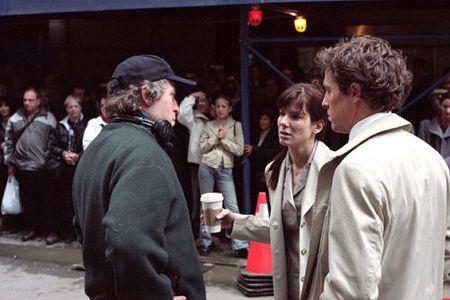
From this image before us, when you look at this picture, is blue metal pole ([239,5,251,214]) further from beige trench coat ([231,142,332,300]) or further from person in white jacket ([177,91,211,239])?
beige trench coat ([231,142,332,300])

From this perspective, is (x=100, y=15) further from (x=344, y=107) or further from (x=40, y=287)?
(x=344, y=107)

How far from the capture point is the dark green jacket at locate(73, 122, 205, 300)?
2.65 meters

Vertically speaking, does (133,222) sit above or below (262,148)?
above

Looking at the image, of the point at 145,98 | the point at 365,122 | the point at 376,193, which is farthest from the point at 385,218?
the point at 145,98

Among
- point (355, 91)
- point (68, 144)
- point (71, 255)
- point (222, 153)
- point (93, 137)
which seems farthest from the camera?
point (68, 144)

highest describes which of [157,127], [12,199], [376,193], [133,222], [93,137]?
[157,127]

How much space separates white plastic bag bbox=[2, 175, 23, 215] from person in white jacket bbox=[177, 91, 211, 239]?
2.50m

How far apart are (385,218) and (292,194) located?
4.76 ft

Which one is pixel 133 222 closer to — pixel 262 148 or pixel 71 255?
pixel 262 148

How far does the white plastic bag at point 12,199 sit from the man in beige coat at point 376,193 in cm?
750

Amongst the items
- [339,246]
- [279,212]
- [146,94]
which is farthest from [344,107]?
[279,212]

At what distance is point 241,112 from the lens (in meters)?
8.61

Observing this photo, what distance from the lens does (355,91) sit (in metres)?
2.54

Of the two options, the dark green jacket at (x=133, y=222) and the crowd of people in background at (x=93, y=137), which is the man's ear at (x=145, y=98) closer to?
the dark green jacket at (x=133, y=222)
